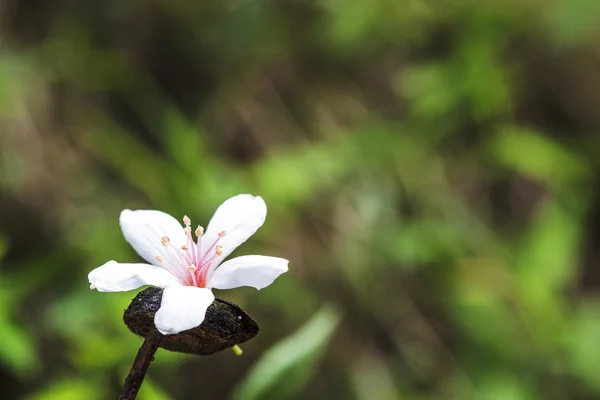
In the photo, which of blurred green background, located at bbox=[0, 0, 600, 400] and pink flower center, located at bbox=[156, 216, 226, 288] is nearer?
pink flower center, located at bbox=[156, 216, 226, 288]

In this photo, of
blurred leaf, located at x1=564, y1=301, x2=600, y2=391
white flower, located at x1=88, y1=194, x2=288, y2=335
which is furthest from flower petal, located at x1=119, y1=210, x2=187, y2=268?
blurred leaf, located at x1=564, y1=301, x2=600, y2=391

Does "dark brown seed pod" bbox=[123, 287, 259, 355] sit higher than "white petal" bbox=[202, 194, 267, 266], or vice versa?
"white petal" bbox=[202, 194, 267, 266]

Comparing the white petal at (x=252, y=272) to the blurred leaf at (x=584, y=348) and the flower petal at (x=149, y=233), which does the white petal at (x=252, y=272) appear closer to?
the flower petal at (x=149, y=233)

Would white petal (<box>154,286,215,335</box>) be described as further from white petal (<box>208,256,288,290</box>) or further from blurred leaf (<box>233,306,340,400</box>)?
blurred leaf (<box>233,306,340,400</box>)

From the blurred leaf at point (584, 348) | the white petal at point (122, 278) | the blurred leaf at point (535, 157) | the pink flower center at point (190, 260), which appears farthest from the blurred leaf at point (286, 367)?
the blurred leaf at point (535, 157)

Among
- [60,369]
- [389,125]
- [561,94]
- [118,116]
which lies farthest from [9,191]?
[561,94]

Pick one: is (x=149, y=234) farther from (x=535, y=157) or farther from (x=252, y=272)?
(x=535, y=157)
